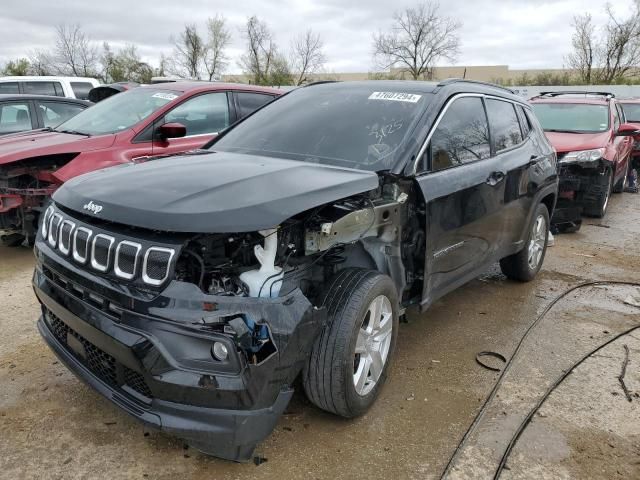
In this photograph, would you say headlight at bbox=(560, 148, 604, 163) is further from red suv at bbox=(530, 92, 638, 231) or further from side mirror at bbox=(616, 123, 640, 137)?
side mirror at bbox=(616, 123, 640, 137)

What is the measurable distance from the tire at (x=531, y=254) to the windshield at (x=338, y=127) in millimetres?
2070

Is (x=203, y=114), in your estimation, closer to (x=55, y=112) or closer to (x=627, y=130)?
(x=55, y=112)

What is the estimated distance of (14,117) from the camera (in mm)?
7605

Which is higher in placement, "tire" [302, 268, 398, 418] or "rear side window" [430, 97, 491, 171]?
"rear side window" [430, 97, 491, 171]

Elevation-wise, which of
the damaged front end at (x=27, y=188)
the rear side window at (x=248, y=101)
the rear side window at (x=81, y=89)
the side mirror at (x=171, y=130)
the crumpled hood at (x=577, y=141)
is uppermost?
the rear side window at (x=81, y=89)

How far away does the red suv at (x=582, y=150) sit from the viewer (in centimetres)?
738

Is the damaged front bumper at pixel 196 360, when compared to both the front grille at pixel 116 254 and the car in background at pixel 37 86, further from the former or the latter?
the car in background at pixel 37 86

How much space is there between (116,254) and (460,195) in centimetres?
222

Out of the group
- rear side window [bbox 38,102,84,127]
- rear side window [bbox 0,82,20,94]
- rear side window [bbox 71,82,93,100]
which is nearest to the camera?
rear side window [bbox 38,102,84,127]

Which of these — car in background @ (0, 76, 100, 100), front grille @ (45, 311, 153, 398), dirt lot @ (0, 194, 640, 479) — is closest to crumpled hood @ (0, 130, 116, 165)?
dirt lot @ (0, 194, 640, 479)

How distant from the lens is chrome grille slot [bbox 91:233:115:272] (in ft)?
7.38

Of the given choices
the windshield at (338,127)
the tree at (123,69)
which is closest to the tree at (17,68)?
the tree at (123,69)

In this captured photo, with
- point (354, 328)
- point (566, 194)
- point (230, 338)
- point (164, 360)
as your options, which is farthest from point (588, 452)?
point (566, 194)

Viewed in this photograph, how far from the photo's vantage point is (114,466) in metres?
2.46
